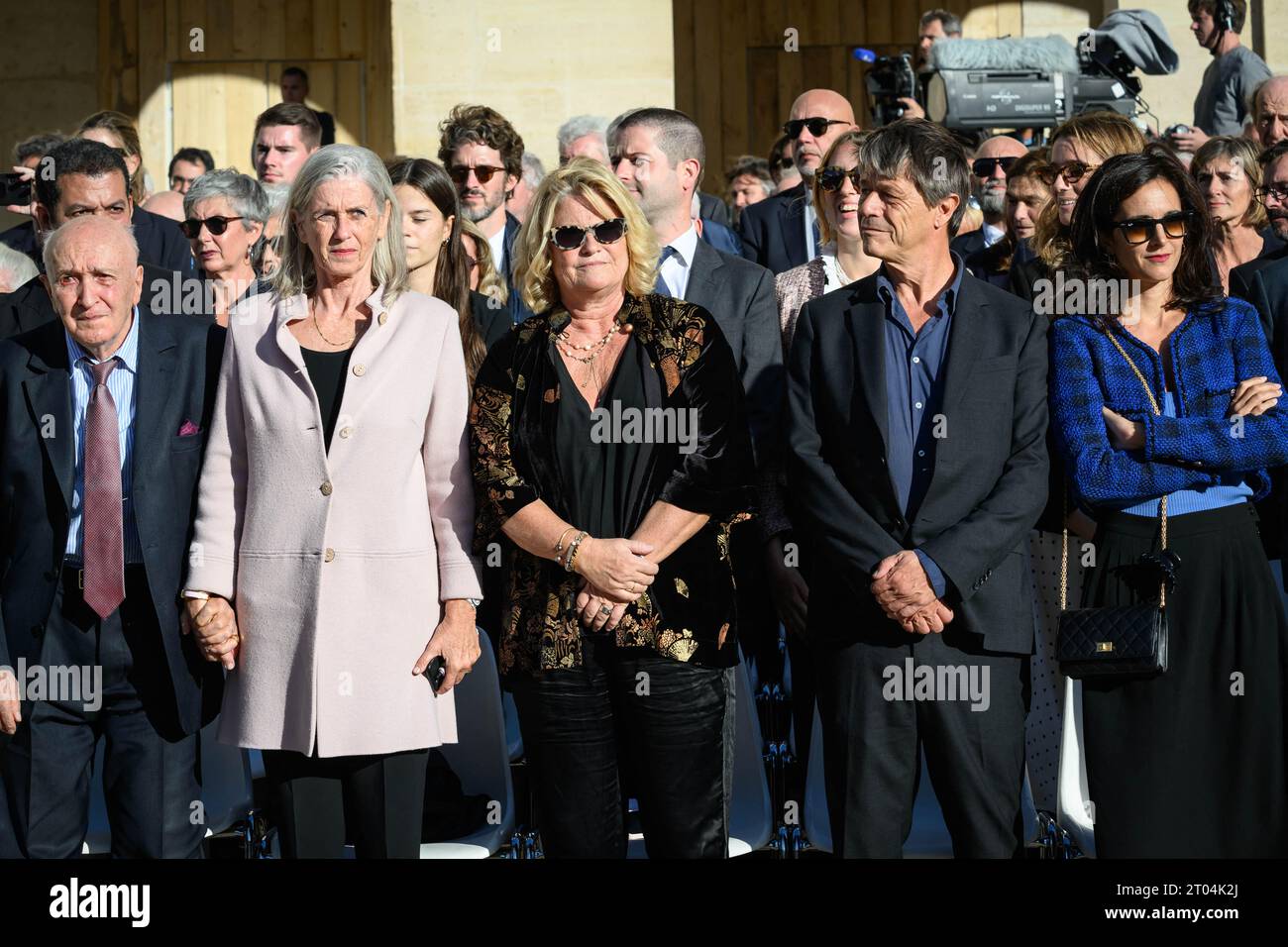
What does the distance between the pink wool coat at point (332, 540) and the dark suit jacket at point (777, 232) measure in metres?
3.14

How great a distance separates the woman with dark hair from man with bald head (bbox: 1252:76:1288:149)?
4220 mm

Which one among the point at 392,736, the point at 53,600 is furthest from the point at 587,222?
the point at 53,600

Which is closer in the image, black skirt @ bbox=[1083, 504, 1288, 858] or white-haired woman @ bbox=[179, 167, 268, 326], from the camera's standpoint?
black skirt @ bbox=[1083, 504, 1288, 858]

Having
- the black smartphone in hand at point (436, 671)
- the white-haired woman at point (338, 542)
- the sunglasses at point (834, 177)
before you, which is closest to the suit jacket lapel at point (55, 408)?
the white-haired woman at point (338, 542)

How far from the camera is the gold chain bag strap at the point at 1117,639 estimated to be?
4.31 meters

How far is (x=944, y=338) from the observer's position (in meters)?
4.54

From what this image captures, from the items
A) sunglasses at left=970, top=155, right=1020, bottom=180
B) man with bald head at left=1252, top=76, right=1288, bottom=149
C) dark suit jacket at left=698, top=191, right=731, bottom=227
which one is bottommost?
dark suit jacket at left=698, top=191, right=731, bottom=227

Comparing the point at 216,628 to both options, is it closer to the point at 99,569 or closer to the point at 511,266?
the point at 99,569

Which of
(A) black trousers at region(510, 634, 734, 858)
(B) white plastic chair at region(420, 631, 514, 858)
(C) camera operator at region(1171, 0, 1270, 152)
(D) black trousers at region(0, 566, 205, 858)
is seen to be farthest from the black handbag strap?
(C) camera operator at region(1171, 0, 1270, 152)

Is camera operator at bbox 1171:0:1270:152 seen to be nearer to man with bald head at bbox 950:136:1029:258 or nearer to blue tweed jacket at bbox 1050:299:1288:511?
man with bald head at bbox 950:136:1029:258

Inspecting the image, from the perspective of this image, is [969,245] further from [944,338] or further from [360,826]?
[360,826]

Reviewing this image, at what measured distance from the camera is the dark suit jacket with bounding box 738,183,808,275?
23.5ft

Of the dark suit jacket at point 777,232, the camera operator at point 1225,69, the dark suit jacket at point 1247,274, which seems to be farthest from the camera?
the camera operator at point 1225,69
